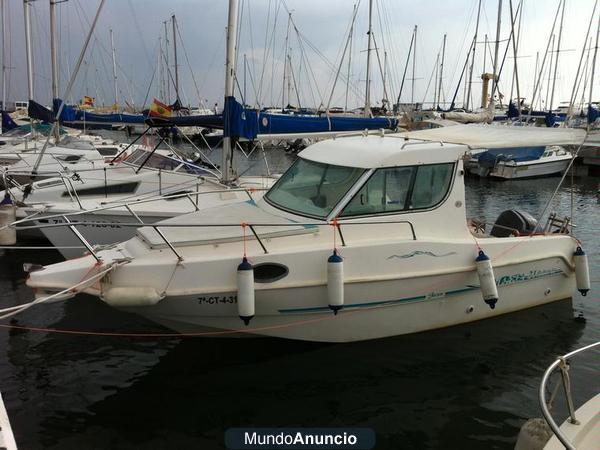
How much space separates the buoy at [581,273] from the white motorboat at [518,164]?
67.8 ft

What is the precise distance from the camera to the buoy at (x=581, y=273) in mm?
7973

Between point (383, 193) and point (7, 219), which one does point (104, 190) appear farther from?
point (383, 193)

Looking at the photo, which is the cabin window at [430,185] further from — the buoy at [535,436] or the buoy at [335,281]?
the buoy at [535,436]

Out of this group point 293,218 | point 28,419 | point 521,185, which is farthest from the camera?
Result: point 521,185

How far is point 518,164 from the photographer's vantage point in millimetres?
27516

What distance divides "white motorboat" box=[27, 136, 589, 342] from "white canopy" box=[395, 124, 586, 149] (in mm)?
660

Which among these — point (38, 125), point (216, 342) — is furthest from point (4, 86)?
point (216, 342)

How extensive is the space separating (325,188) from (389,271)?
152 cm

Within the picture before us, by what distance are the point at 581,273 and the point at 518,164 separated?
837 inches

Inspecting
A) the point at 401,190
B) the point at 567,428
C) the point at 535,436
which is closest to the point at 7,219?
the point at 401,190

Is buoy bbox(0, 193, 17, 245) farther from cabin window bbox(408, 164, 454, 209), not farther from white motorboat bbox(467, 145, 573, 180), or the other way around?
white motorboat bbox(467, 145, 573, 180)

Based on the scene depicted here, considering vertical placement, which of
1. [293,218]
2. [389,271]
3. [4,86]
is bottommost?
[389,271]

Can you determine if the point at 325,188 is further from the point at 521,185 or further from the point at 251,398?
the point at 521,185

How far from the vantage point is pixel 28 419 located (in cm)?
568
